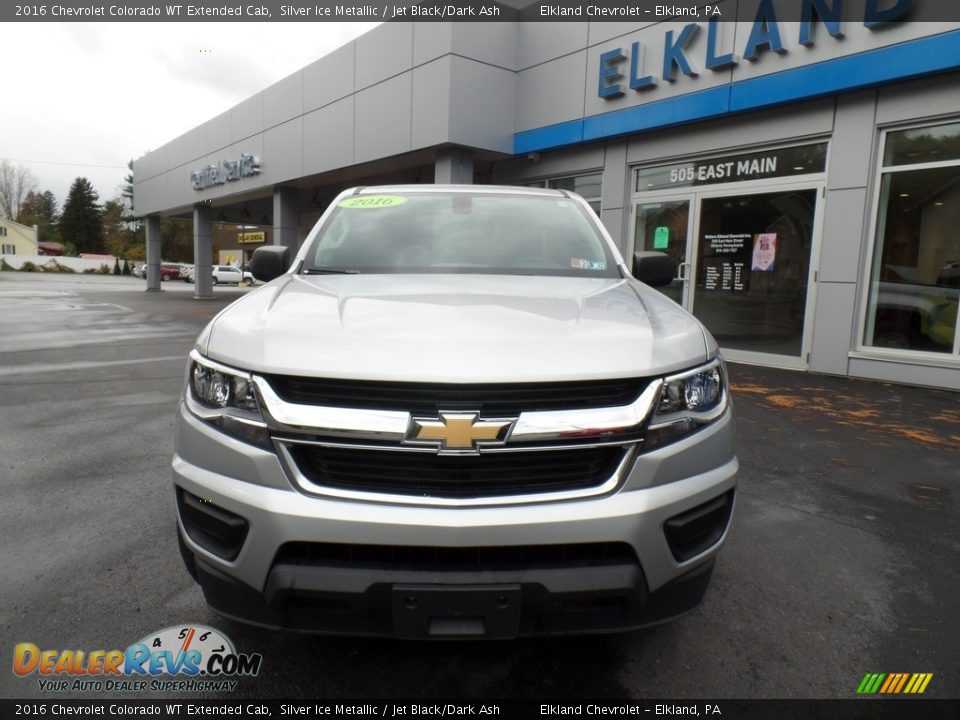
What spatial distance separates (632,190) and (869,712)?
908cm

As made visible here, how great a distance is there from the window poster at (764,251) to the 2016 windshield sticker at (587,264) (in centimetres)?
656

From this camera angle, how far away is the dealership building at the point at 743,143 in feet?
22.8

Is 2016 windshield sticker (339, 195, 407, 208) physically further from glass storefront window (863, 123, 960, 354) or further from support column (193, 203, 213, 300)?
support column (193, 203, 213, 300)

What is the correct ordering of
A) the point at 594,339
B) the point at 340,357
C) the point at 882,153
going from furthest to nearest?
1. the point at 882,153
2. the point at 594,339
3. the point at 340,357

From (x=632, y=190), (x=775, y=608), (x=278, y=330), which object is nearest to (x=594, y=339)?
(x=278, y=330)

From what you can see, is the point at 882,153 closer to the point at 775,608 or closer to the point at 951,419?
the point at 951,419

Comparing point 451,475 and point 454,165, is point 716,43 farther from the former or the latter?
point 451,475

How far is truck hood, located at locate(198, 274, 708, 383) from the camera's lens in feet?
5.24

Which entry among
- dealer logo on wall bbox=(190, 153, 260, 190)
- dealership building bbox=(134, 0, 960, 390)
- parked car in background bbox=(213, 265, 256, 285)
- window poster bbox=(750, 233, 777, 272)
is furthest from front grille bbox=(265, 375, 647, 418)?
parked car in background bbox=(213, 265, 256, 285)

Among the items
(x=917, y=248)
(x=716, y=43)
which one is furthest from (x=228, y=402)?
(x=716, y=43)

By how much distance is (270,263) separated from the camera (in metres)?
2.86

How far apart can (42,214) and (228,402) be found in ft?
403

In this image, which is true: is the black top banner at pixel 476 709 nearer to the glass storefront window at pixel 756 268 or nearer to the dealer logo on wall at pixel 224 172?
the glass storefront window at pixel 756 268

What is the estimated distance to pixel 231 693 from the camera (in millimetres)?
1881
